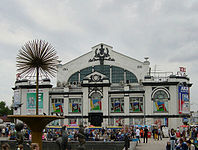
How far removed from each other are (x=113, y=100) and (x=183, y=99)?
1104 cm

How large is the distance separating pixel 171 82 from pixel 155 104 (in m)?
4.28

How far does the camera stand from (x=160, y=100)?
5112 cm

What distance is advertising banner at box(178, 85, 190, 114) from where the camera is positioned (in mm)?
50344

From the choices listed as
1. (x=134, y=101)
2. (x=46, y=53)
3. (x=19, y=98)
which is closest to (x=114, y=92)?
(x=134, y=101)

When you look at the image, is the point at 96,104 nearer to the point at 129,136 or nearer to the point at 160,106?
the point at 160,106

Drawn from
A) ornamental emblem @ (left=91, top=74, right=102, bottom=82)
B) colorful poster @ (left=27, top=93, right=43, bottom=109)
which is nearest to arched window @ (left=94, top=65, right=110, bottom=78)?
ornamental emblem @ (left=91, top=74, right=102, bottom=82)

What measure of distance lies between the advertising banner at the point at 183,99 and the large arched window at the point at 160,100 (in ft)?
6.50

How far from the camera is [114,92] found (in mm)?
52531

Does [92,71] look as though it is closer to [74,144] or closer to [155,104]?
[155,104]

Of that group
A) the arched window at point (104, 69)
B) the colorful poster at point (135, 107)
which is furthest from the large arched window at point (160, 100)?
the arched window at point (104, 69)

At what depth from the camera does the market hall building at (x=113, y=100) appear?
50756 mm

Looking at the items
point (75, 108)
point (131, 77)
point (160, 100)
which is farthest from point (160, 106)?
point (75, 108)

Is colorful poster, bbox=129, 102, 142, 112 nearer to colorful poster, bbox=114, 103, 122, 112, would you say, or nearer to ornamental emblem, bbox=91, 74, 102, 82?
colorful poster, bbox=114, 103, 122, 112

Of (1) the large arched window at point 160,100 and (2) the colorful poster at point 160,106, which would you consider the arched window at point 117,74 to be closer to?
(1) the large arched window at point 160,100
